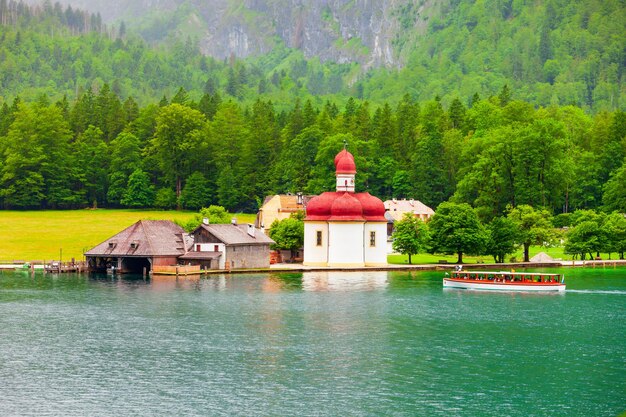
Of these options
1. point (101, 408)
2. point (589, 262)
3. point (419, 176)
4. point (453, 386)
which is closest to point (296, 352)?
point (453, 386)

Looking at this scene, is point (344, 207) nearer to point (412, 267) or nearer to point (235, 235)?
point (412, 267)

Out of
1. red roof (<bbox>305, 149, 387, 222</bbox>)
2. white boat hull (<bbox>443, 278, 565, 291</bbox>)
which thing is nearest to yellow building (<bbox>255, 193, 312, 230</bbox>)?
red roof (<bbox>305, 149, 387, 222</bbox>)

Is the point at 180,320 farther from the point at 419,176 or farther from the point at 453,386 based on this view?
the point at 419,176

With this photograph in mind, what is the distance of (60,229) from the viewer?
463 feet

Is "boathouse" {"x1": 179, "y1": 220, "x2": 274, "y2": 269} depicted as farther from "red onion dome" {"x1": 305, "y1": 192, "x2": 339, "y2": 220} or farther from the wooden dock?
the wooden dock

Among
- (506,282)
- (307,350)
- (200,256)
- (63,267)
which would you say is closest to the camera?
(307,350)

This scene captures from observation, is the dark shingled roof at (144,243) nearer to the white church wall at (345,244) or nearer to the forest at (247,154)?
the white church wall at (345,244)

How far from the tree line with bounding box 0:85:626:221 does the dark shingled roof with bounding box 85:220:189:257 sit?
49130mm

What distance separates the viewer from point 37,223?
14650 centimetres

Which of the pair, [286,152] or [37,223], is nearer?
[37,223]

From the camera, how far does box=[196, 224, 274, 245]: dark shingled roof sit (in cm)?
11112

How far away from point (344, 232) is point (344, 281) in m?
13.3

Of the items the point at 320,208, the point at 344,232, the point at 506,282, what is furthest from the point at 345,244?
the point at 506,282

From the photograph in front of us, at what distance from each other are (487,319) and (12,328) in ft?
106
